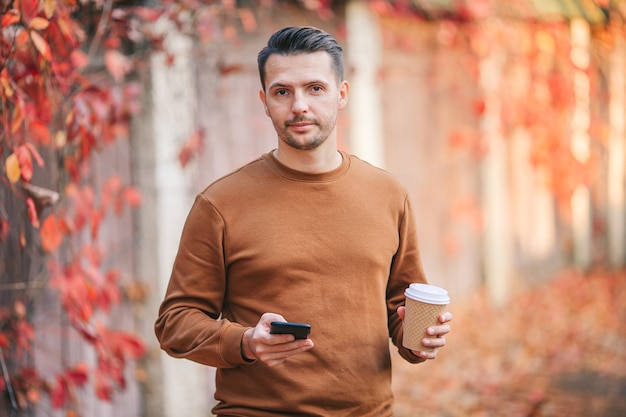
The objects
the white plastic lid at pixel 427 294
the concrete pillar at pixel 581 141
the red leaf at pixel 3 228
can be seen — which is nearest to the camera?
the white plastic lid at pixel 427 294

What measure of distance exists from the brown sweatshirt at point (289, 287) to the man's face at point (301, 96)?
0.52 ft

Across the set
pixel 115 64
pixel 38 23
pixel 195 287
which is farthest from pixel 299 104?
pixel 115 64

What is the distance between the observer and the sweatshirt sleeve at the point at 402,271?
9.92ft

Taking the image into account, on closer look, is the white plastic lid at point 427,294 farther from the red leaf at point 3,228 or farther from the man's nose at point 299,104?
the red leaf at point 3,228

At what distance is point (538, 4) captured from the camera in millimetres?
9570

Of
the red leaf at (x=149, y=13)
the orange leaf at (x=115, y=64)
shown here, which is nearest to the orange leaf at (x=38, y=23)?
the orange leaf at (x=115, y=64)

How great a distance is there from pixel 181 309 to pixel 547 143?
25.5 feet

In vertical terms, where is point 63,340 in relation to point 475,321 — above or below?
above

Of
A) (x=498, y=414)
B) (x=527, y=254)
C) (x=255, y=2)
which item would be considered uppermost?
(x=255, y=2)

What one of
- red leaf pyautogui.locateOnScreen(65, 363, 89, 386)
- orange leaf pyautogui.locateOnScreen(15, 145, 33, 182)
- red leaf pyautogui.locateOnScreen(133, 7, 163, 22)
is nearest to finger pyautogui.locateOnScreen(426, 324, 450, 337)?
orange leaf pyautogui.locateOnScreen(15, 145, 33, 182)

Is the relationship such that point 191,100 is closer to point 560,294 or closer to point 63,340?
point 63,340

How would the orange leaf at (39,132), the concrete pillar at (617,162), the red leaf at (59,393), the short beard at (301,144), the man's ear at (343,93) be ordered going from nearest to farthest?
the short beard at (301,144) < the man's ear at (343,93) < the orange leaf at (39,132) < the red leaf at (59,393) < the concrete pillar at (617,162)

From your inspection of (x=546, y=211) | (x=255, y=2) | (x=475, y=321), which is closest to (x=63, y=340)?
(x=255, y=2)

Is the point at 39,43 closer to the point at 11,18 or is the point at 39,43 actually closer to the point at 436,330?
the point at 11,18
